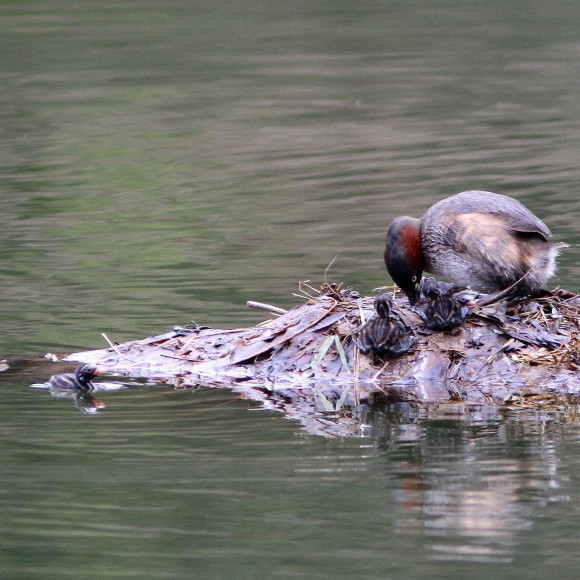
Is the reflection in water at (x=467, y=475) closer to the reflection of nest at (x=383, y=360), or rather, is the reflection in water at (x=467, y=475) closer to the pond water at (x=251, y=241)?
the pond water at (x=251, y=241)

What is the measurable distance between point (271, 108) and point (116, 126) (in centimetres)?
202

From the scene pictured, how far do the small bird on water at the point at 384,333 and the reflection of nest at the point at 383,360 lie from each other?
9 centimetres

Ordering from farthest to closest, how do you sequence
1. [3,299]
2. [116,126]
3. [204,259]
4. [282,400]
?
[116,126] → [204,259] → [3,299] → [282,400]

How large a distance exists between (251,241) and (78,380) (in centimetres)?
410

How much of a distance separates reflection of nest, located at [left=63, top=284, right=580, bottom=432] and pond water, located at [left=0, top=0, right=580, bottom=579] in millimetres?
306

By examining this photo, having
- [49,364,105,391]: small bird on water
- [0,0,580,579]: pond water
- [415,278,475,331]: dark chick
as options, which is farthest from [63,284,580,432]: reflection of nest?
[49,364,105,391]: small bird on water

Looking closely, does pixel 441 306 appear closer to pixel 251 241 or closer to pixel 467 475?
pixel 467 475

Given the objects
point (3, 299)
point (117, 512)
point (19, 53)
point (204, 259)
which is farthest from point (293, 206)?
point (19, 53)

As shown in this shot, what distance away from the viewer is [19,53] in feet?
72.9

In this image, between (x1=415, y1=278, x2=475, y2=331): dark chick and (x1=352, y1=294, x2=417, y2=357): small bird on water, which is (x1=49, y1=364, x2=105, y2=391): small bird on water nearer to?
(x1=352, y1=294, x2=417, y2=357): small bird on water

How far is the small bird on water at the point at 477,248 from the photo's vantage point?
8188mm

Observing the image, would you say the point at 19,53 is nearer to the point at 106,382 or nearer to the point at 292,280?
the point at 292,280

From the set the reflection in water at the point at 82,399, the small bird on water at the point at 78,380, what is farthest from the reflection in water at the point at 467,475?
the small bird on water at the point at 78,380

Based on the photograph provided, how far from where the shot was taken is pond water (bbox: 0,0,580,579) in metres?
5.87
